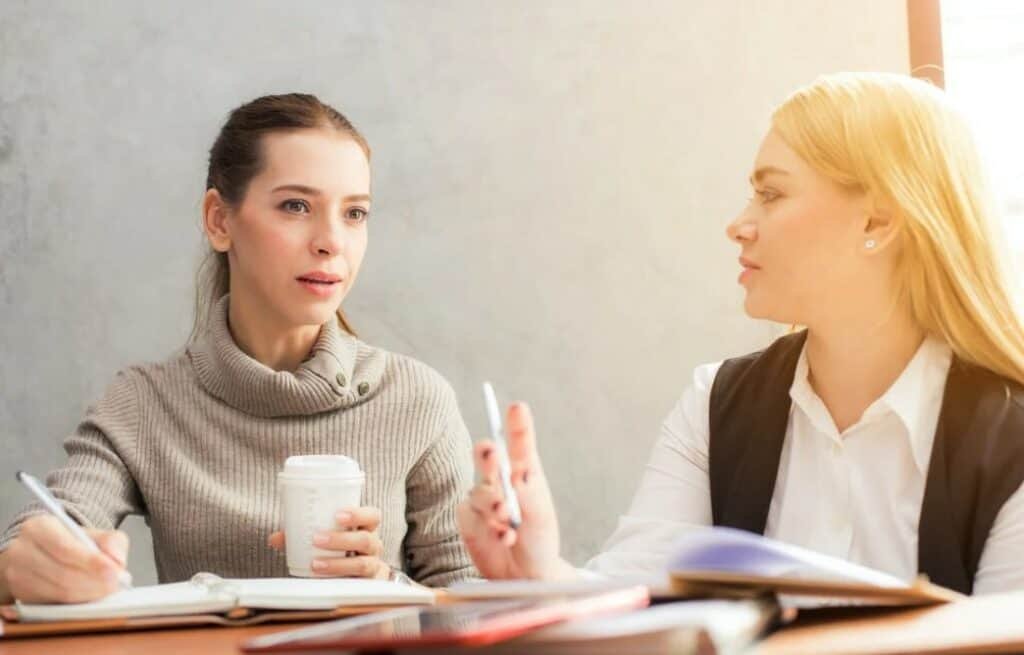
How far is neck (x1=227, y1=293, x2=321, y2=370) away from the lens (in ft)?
6.41

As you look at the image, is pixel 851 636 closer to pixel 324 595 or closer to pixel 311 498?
pixel 324 595

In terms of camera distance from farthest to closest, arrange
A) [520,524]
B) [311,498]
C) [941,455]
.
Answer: [941,455]
[311,498]
[520,524]

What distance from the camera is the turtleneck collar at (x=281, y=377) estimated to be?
6.15ft

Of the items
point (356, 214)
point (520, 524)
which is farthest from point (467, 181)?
point (520, 524)

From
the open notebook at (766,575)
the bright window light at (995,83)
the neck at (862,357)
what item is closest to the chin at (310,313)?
the neck at (862,357)

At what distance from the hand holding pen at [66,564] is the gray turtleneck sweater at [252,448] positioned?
0.47 meters

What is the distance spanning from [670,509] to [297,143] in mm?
818

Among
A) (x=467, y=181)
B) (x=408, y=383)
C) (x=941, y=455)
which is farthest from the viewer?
(x=467, y=181)

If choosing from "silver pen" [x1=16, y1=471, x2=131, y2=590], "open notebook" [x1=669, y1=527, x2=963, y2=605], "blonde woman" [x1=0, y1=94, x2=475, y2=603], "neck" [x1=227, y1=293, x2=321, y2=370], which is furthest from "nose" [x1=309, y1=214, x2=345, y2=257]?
"open notebook" [x1=669, y1=527, x2=963, y2=605]

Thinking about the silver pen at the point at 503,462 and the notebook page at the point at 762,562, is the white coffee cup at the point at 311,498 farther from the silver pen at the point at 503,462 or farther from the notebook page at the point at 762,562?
the notebook page at the point at 762,562

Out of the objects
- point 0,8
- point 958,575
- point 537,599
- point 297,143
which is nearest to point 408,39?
point 297,143

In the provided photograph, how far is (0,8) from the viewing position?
2.39m

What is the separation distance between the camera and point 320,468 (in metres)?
1.38

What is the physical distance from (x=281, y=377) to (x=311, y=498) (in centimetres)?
53
